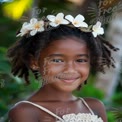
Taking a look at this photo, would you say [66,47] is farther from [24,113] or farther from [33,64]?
[24,113]

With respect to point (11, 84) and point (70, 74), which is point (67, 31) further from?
point (11, 84)

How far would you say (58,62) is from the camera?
1667mm

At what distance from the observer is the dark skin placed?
5.46 ft

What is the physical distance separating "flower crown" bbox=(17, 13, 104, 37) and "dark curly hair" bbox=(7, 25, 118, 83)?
1cm

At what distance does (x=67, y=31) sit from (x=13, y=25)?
1.58 metres

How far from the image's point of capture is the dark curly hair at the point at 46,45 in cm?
170

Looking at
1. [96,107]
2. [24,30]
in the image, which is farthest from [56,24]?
[96,107]

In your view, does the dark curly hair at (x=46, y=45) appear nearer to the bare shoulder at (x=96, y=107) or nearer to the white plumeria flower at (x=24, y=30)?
the white plumeria flower at (x=24, y=30)

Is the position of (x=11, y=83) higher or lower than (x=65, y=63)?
lower

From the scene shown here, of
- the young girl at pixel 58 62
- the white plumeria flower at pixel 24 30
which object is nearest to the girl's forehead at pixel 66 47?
the young girl at pixel 58 62

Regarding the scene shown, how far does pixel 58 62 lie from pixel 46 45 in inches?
3.0

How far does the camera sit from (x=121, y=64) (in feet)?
10.9

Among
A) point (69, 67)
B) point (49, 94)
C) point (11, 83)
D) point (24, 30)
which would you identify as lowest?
point (11, 83)

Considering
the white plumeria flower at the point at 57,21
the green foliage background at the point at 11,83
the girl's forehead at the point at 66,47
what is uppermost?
the white plumeria flower at the point at 57,21
